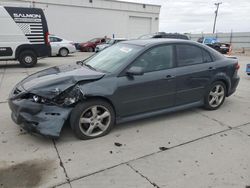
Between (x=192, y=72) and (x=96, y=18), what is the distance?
23.6 m

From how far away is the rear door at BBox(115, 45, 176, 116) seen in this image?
12.8ft

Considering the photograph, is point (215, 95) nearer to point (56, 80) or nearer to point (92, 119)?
point (92, 119)

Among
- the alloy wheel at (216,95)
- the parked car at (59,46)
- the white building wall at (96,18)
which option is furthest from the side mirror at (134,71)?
the white building wall at (96,18)

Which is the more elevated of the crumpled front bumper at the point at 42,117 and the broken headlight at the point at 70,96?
the broken headlight at the point at 70,96

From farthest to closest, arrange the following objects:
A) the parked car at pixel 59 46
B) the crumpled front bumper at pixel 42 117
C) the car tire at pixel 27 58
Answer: the parked car at pixel 59 46 < the car tire at pixel 27 58 < the crumpled front bumper at pixel 42 117

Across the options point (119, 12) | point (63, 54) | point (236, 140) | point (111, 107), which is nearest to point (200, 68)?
point (236, 140)

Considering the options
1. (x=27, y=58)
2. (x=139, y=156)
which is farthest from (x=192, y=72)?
(x=27, y=58)

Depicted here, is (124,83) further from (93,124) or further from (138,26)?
(138,26)

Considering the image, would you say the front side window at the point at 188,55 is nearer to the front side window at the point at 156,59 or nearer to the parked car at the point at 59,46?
the front side window at the point at 156,59

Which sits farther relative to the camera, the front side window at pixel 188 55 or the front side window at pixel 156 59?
the front side window at pixel 188 55

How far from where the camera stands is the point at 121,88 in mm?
3824

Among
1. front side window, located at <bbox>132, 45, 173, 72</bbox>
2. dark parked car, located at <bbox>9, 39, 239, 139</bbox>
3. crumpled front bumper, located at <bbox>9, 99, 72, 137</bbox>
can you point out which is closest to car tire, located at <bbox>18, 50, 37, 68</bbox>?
dark parked car, located at <bbox>9, 39, 239, 139</bbox>

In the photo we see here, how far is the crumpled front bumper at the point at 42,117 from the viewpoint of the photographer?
134 inches

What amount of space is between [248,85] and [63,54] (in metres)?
12.6
